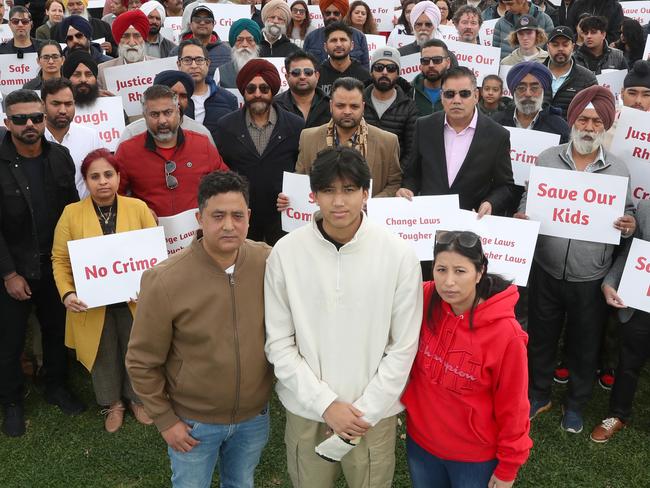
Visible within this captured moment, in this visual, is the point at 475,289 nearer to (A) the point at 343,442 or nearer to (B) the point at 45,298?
(A) the point at 343,442

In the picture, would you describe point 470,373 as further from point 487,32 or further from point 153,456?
point 487,32

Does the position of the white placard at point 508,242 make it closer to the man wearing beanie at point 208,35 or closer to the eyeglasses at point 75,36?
the man wearing beanie at point 208,35

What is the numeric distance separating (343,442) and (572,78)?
5685mm

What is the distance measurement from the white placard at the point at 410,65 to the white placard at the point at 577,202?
424 centimetres

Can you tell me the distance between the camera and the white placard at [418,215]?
5137 millimetres

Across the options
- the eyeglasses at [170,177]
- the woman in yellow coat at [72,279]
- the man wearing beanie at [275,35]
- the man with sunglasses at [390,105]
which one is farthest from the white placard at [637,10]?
the woman in yellow coat at [72,279]

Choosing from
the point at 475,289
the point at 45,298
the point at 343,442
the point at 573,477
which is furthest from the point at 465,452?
the point at 45,298

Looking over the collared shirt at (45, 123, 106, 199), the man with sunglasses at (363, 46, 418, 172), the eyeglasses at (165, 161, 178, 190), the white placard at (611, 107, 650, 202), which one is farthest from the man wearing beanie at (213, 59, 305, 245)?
the white placard at (611, 107, 650, 202)

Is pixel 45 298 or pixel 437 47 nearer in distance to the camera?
pixel 45 298

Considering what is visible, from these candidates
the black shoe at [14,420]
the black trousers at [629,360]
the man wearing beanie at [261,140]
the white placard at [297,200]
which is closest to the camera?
the black trousers at [629,360]

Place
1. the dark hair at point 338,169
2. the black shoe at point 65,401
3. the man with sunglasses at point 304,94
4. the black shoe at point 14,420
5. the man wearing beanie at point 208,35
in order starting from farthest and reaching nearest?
the man wearing beanie at point 208,35 → the man with sunglasses at point 304,94 → the black shoe at point 65,401 → the black shoe at point 14,420 → the dark hair at point 338,169

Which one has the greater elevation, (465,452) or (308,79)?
(308,79)

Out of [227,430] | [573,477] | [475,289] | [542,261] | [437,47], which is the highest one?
[437,47]

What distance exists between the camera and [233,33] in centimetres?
845
